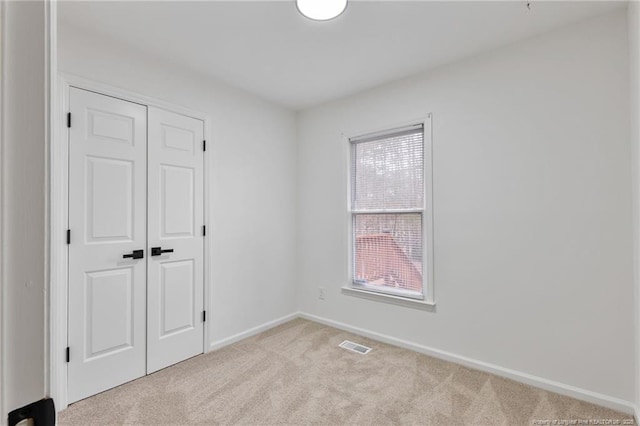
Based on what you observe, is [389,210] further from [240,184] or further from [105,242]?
[105,242]

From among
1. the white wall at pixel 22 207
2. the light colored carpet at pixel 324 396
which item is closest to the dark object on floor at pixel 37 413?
the white wall at pixel 22 207

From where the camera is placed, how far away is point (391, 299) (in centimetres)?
312

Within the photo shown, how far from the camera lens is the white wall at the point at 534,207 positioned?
2092mm

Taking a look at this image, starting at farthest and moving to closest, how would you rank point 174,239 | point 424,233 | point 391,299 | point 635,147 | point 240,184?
point 240,184 → point 391,299 → point 424,233 → point 174,239 → point 635,147

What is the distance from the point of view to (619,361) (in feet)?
6.78

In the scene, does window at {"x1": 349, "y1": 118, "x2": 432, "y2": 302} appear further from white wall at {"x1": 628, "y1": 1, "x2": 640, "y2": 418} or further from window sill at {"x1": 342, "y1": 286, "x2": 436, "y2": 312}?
white wall at {"x1": 628, "y1": 1, "x2": 640, "y2": 418}

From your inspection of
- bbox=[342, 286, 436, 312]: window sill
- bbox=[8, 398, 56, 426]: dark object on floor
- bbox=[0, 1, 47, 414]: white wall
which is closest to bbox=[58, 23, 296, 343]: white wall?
bbox=[342, 286, 436, 312]: window sill

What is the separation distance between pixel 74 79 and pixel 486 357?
376 cm

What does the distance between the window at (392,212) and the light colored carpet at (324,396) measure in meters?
0.74

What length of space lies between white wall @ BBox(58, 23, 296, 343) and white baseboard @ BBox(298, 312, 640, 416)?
1109 millimetres

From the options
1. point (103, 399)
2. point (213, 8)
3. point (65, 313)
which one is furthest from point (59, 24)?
point (103, 399)

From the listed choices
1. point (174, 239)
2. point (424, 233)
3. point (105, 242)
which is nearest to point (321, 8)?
point (424, 233)

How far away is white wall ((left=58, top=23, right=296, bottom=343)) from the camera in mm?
2578

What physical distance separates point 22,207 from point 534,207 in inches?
111
